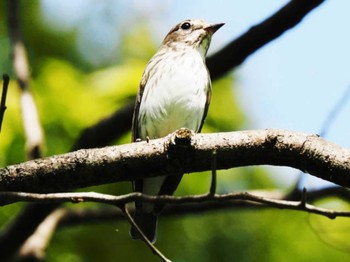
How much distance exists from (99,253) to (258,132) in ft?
10.2

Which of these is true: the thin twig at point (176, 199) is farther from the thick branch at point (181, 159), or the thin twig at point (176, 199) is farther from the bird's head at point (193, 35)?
the bird's head at point (193, 35)

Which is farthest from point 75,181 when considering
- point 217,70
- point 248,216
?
point 248,216

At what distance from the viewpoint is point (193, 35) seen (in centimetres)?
691

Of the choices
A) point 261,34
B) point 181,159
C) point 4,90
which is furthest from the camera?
point 261,34

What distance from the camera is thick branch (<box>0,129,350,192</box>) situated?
11.8 ft

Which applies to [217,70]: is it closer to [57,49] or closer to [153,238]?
[153,238]

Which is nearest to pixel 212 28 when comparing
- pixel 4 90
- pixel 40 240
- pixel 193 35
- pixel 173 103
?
pixel 193 35

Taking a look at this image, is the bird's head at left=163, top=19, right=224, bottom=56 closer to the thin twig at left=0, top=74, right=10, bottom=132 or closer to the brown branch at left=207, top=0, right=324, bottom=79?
the brown branch at left=207, top=0, right=324, bottom=79

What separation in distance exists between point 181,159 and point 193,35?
3267mm

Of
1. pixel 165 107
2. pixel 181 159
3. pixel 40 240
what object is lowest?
pixel 40 240

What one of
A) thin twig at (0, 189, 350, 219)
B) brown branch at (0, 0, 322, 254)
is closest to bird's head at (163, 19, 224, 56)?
brown branch at (0, 0, 322, 254)

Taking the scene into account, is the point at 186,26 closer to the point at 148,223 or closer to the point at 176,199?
the point at 148,223

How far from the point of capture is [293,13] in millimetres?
4953

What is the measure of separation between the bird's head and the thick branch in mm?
3013
